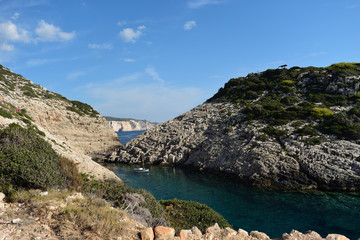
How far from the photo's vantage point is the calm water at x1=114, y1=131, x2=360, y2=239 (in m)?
17.2

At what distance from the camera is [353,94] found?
37.7m

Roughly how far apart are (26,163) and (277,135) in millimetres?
32168

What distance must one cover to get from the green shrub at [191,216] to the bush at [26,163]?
24.2 ft

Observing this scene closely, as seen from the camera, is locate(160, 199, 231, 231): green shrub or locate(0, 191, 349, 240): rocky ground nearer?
locate(0, 191, 349, 240): rocky ground

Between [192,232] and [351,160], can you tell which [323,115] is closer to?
[351,160]

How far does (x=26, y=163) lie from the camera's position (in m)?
10.0

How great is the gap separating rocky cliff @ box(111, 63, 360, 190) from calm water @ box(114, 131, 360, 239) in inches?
111

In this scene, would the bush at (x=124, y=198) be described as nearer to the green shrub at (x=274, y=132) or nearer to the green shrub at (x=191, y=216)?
the green shrub at (x=191, y=216)

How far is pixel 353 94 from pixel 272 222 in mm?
33322

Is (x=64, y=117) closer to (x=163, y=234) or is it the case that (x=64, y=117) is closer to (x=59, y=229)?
(x=59, y=229)

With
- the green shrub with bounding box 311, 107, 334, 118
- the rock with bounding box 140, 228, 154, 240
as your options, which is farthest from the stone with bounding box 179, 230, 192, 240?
the green shrub with bounding box 311, 107, 334, 118

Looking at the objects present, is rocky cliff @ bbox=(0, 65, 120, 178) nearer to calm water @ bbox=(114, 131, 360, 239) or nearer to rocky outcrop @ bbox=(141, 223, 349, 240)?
calm water @ bbox=(114, 131, 360, 239)

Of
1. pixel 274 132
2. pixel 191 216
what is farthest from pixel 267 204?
pixel 274 132

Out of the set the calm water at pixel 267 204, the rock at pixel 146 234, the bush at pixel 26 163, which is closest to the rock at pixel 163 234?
the rock at pixel 146 234
